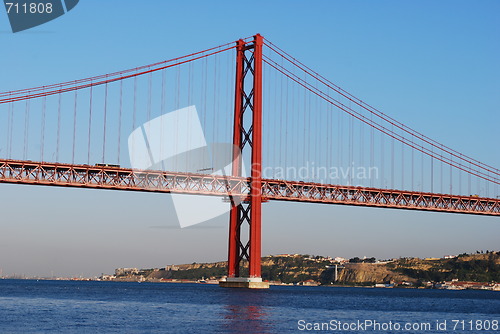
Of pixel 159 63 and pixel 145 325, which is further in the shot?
pixel 159 63

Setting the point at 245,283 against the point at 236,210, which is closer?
the point at 245,283

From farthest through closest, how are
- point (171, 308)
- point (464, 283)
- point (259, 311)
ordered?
point (464, 283) → point (171, 308) → point (259, 311)

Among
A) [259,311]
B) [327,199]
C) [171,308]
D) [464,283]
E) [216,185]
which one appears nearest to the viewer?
[259,311]

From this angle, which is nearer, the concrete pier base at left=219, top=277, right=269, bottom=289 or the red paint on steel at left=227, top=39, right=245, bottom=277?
the concrete pier base at left=219, top=277, right=269, bottom=289

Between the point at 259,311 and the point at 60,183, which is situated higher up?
the point at 60,183

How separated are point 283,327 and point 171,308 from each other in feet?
56.8

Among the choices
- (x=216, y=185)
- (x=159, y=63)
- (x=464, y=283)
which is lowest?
(x=464, y=283)

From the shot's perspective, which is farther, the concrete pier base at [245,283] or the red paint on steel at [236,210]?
the red paint on steel at [236,210]

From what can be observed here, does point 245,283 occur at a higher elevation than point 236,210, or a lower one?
lower

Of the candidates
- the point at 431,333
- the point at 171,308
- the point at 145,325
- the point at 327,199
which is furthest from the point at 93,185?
the point at 431,333

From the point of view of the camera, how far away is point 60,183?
72000mm

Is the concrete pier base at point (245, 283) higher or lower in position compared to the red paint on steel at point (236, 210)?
lower

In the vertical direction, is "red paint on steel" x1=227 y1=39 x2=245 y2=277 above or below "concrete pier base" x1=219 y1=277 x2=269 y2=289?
above

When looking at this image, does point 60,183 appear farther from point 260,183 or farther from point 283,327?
point 283,327
